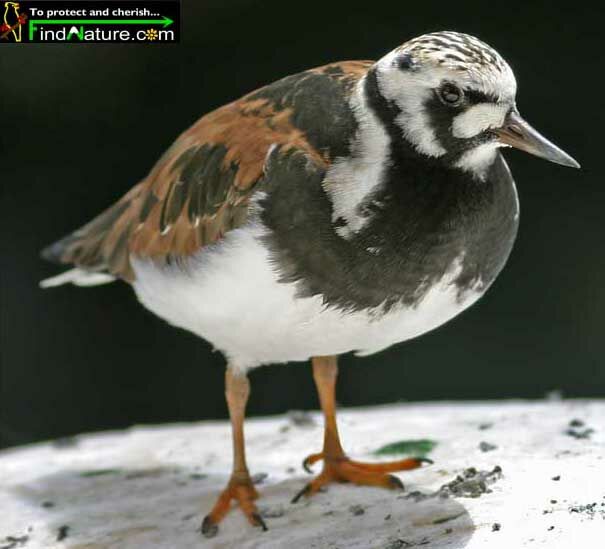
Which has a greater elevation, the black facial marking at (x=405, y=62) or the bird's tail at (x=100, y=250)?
the black facial marking at (x=405, y=62)

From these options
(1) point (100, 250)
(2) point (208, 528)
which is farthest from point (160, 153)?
(2) point (208, 528)

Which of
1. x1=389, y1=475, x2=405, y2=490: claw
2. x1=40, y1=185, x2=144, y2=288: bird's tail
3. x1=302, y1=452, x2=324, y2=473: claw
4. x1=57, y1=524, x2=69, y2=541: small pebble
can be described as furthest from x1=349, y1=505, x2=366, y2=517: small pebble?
x1=40, y1=185, x2=144, y2=288: bird's tail

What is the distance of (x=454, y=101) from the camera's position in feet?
12.8

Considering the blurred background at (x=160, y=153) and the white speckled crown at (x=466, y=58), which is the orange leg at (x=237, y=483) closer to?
the white speckled crown at (x=466, y=58)

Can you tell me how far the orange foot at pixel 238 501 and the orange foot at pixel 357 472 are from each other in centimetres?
18

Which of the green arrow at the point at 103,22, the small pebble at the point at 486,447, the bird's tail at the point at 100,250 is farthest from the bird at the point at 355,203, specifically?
the green arrow at the point at 103,22

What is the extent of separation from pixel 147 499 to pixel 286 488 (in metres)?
0.58

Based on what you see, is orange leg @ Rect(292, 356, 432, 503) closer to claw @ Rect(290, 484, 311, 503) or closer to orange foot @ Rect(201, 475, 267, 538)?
claw @ Rect(290, 484, 311, 503)

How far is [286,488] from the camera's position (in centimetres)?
497

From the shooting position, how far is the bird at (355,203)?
394cm

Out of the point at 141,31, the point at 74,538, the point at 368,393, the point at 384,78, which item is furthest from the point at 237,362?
the point at 368,393

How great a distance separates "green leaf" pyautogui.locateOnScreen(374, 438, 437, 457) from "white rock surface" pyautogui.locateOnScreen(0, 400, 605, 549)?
0.21 ft

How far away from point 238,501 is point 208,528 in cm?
18

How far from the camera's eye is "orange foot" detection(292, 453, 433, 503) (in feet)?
15.8
